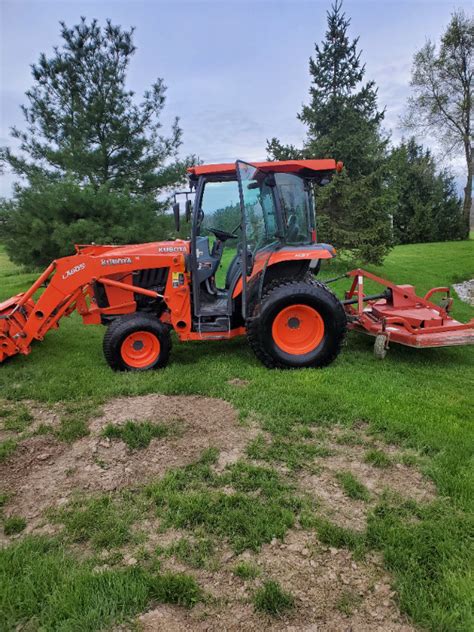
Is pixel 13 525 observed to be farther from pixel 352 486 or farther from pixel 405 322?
pixel 405 322

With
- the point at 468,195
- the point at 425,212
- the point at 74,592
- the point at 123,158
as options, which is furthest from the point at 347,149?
the point at 468,195

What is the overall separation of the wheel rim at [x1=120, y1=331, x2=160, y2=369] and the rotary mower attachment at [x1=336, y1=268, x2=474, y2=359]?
8.50 feet

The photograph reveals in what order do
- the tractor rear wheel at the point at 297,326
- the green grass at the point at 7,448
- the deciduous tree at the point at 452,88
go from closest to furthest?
the green grass at the point at 7,448, the tractor rear wheel at the point at 297,326, the deciduous tree at the point at 452,88

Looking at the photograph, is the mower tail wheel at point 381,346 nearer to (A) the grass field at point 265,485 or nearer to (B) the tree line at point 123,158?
(A) the grass field at point 265,485

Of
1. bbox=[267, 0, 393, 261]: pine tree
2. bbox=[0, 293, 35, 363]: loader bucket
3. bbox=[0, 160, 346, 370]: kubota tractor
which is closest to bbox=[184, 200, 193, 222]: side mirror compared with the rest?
bbox=[0, 160, 346, 370]: kubota tractor

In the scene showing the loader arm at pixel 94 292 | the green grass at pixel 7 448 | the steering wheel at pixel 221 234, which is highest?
the steering wheel at pixel 221 234

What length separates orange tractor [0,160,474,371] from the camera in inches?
201

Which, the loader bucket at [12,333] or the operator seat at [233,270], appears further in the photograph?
the operator seat at [233,270]

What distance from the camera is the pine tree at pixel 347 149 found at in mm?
11398

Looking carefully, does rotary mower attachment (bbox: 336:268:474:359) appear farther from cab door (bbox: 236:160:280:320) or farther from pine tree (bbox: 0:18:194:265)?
pine tree (bbox: 0:18:194:265)

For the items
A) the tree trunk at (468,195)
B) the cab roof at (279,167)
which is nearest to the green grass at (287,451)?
the cab roof at (279,167)

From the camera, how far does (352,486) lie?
2938 mm

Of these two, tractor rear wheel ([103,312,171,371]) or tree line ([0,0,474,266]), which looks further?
tree line ([0,0,474,266])

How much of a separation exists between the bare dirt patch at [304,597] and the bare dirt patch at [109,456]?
0.99 metres
